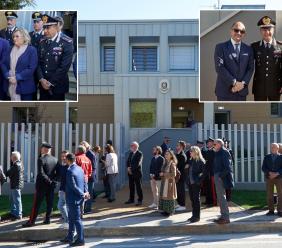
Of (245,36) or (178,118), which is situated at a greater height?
(245,36)

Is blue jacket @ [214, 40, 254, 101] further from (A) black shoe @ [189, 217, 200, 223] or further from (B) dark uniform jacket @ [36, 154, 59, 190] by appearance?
(B) dark uniform jacket @ [36, 154, 59, 190]

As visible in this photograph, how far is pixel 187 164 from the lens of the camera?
1277cm

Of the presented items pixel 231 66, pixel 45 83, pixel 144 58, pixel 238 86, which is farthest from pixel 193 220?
pixel 144 58

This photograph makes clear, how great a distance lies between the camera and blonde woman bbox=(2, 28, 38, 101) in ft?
49.8

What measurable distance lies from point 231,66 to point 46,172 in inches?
288

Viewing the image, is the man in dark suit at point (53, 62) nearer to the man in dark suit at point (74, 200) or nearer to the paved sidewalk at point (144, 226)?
the paved sidewalk at point (144, 226)

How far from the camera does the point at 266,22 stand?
15.5 m

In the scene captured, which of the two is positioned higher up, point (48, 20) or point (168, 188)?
point (48, 20)

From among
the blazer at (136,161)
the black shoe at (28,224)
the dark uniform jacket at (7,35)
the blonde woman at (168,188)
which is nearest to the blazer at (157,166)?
the blazer at (136,161)

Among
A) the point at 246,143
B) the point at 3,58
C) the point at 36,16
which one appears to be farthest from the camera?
the point at 246,143

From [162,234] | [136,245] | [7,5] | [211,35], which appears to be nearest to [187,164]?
[162,234]

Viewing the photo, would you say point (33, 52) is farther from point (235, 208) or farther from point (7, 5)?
point (235, 208)

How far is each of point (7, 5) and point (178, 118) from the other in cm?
1014

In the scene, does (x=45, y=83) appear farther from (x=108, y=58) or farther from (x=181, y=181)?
(x=108, y=58)
